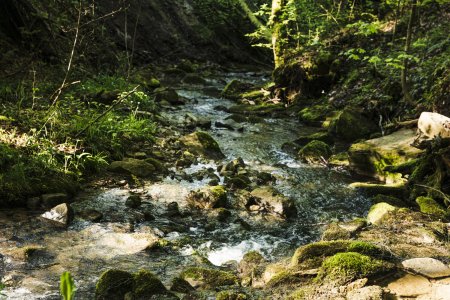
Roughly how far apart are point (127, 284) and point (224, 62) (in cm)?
1809

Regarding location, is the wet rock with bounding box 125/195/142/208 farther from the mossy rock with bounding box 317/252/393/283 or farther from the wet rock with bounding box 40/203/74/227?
the mossy rock with bounding box 317/252/393/283

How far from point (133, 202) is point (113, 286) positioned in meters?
2.26

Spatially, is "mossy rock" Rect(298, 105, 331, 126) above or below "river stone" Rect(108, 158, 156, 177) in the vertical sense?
below

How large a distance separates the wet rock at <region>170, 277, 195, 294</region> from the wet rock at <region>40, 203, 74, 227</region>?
1.92m

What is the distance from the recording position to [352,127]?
944cm

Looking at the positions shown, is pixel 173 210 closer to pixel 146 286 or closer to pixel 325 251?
pixel 146 286

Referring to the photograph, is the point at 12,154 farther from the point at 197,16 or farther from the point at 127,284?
the point at 197,16

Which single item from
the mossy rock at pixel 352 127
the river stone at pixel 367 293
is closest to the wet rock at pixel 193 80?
the mossy rock at pixel 352 127

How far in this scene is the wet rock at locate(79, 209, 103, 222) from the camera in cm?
526

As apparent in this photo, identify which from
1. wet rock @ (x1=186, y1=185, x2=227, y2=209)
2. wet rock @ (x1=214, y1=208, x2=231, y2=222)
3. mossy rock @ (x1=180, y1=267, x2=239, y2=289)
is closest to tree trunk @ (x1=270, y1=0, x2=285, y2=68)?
wet rock @ (x1=186, y1=185, x2=227, y2=209)

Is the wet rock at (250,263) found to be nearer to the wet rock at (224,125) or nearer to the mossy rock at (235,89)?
the wet rock at (224,125)

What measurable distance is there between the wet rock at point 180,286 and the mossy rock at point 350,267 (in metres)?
1.18

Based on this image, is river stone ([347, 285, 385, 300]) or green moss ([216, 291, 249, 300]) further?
green moss ([216, 291, 249, 300])

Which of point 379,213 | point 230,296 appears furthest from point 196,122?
point 230,296
